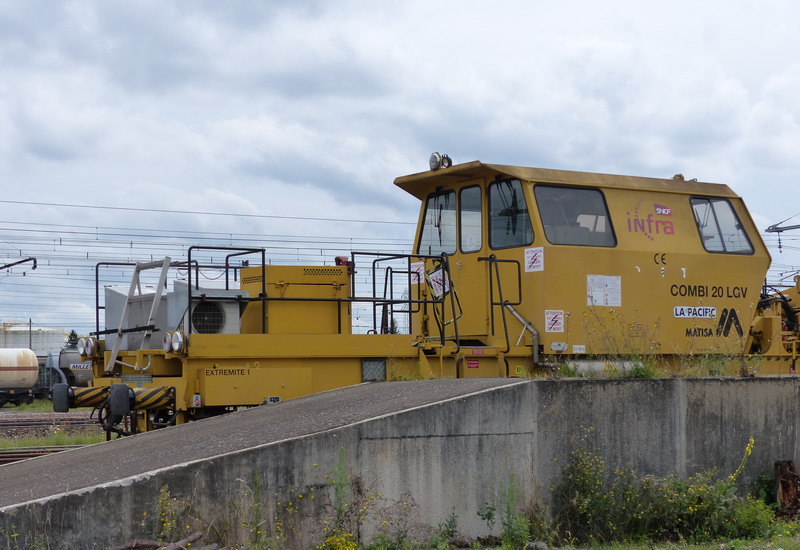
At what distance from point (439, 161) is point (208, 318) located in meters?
3.38

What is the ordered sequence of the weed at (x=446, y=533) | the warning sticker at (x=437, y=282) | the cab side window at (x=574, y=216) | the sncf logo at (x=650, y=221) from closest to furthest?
the weed at (x=446, y=533)
the cab side window at (x=574, y=216)
the sncf logo at (x=650, y=221)
the warning sticker at (x=437, y=282)

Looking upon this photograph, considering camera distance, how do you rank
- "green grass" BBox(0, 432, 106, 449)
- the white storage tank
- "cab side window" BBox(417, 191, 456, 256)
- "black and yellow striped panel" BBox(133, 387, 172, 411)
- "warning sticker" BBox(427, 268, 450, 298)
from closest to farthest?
"black and yellow striped panel" BBox(133, 387, 172, 411), "warning sticker" BBox(427, 268, 450, 298), "cab side window" BBox(417, 191, 456, 256), "green grass" BBox(0, 432, 106, 449), the white storage tank

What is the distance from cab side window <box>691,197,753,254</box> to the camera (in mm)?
11641

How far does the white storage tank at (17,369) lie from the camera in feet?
111

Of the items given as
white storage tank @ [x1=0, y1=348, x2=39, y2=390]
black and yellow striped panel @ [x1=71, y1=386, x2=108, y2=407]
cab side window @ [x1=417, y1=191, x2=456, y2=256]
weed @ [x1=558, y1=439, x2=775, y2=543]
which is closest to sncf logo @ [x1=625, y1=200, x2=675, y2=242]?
cab side window @ [x1=417, y1=191, x2=456, y2=256]

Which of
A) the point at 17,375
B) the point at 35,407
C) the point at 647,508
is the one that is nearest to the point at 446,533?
the point at 647,508

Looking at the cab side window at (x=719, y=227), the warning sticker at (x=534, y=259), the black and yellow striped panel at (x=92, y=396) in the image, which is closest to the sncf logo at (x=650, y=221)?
the cab side window at (x=719, y=227)

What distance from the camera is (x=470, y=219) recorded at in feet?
37.2

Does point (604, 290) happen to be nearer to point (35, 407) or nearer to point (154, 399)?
point (154, 399)

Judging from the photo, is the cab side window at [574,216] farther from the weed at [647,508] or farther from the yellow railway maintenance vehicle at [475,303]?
the weed at [647,508]

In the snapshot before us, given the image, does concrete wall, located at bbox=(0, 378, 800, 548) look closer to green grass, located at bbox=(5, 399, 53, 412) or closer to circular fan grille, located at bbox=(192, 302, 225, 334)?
circular fan grille, located at bbox=(192, 302, 225, 334)

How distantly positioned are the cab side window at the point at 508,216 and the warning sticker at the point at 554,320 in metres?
0.81

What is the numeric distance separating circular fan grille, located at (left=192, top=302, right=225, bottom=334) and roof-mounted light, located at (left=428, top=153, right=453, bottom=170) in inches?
124

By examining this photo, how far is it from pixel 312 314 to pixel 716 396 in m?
4.34
